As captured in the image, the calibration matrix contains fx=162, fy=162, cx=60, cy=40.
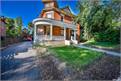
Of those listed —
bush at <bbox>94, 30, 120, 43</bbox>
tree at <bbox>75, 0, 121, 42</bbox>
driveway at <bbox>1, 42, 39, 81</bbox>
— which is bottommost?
driveway at <bbox>1, 42, 39, 81</bbox>

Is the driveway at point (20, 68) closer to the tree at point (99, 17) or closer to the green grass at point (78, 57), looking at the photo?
the green grass at point (78, 57)

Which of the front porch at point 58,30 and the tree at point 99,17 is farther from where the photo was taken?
the front porch at point 58,30

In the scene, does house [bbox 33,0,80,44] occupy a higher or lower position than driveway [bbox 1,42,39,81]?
higher

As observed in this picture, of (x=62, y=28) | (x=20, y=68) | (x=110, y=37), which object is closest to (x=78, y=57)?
(x=20, y=68)

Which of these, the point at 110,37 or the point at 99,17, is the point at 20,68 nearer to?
the point at 99,17

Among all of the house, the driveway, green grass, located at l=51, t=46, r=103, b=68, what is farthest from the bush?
the driveway

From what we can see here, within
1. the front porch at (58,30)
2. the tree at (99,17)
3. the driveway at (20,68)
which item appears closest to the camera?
the driveway at (20,68)

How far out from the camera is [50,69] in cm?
647

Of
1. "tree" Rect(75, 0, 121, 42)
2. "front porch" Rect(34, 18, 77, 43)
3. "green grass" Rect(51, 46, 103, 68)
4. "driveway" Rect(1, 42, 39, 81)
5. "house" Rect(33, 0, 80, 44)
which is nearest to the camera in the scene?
"driveway" Rect(1, 42, 39, 81)

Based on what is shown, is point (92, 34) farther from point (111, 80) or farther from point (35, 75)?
point (35, 75)

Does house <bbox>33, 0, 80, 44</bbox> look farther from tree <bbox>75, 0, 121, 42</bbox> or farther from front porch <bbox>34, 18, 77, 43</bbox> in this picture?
tree <bbox>75, 0, 121, 42</bbox>

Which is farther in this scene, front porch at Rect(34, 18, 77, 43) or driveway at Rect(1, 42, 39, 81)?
front porch at Rect(34, 18, 77, 43)

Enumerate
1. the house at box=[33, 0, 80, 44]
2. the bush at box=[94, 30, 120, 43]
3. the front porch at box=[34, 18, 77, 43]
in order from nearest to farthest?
1. the bush at box=[94, 30, 120, 43]
2. the front porch at box=[34, 18, 77, 43]
3. the house at box=[33, 0, 80, 44]

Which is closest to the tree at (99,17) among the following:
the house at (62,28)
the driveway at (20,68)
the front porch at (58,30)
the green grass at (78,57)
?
the house at (62,28)
